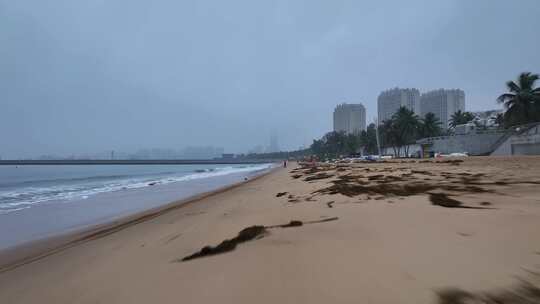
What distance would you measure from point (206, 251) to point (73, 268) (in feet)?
7.04

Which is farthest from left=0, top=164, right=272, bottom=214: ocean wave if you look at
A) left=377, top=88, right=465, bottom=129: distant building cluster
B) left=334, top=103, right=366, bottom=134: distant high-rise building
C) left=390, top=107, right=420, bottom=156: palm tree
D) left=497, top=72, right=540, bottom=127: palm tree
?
left=334, top=103, right=366, bottom=134: distant high-rise building

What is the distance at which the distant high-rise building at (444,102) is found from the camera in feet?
401

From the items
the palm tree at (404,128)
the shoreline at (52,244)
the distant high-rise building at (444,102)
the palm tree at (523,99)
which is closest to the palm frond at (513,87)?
the palm tree at (523,99)

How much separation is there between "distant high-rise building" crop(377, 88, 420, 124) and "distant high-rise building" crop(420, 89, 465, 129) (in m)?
5.64

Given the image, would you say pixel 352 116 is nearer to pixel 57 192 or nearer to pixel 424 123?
pixel 424 123

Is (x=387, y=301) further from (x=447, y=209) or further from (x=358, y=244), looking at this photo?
(x=447, y=209)

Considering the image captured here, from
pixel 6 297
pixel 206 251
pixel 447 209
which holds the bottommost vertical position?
pixel 6 297

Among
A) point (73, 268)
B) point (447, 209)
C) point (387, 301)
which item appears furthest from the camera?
point (447, 209)

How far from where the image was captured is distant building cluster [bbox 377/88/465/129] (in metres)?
122

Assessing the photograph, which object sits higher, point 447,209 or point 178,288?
point 447,209

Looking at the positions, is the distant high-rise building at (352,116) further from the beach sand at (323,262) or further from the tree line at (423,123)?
the beach sand at (323,262)

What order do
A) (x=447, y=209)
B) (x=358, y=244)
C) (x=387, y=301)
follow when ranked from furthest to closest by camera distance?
(x=447, y=209), (x=358, y=244), (x=387, y=301)

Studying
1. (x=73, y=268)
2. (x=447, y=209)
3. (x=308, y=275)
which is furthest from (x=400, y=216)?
(x=73, y=268)

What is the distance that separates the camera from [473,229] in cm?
327
